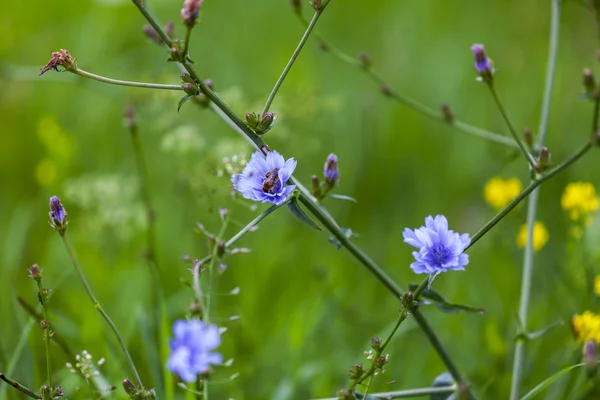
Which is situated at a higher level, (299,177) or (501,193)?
(299,177)

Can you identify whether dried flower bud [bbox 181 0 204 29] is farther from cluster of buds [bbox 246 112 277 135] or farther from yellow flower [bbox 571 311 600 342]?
yellow flower [bbox 571 311 600 342]

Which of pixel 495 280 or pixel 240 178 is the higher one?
pixel 495 280

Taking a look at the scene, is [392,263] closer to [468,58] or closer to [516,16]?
[468,58]

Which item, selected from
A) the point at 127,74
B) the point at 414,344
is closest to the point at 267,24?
the point at 127,74

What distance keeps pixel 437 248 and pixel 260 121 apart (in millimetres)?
464

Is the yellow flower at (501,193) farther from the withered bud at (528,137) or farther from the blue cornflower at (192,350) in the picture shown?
the blue cornflower at (192,350)

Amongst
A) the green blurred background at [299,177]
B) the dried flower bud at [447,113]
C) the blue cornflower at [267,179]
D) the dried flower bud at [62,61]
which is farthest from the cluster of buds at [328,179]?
the dried flower bud at [447,113]

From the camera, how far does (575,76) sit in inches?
177

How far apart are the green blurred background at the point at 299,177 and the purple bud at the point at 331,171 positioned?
16.5 inches

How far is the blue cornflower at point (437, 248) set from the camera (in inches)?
58.4

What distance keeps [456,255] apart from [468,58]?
3.47m

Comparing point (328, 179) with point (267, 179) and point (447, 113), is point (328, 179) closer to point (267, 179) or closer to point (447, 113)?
point (267, 179)

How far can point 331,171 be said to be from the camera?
1734 mm

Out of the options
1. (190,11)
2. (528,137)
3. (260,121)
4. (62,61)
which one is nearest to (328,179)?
(260,121)
